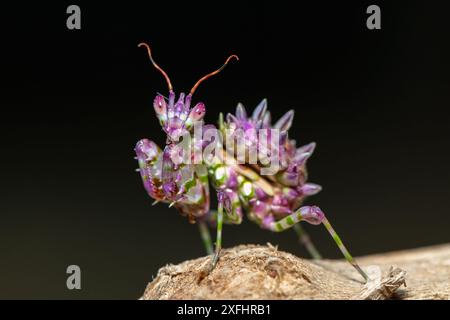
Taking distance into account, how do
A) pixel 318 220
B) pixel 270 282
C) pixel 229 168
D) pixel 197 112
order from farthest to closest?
pixel 229 168 → pixel 318 220 → pixel 197 112 → pixel 270 282

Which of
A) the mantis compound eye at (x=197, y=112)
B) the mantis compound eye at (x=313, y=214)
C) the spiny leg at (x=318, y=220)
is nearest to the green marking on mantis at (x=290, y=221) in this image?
the spiny leg at (x=318, y=220)

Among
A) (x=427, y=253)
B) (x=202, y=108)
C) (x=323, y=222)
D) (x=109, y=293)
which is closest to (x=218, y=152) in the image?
(x=202, y=108)

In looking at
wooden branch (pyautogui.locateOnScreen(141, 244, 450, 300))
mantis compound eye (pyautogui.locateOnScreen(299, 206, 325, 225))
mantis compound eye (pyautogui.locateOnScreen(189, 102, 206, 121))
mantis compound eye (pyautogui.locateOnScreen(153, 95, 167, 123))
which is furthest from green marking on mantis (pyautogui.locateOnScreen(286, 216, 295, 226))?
mantis compound eye (pyautogui.locateOnScreen(153, 95, 167, 123))

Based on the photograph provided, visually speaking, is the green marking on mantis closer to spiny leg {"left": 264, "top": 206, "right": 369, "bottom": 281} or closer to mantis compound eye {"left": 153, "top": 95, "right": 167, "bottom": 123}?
spiny leg {"left": 264, "top": 206, "right": 369, "bottom": 281}

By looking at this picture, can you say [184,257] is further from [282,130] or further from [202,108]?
[202,108]

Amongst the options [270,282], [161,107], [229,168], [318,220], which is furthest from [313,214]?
[161,107]

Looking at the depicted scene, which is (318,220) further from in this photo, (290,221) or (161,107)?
(161,107)
